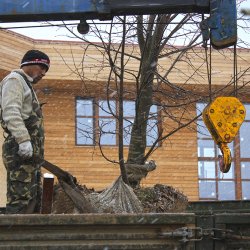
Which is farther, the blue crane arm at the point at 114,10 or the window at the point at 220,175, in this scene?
the window at the point at 220,175

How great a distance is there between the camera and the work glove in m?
4.81

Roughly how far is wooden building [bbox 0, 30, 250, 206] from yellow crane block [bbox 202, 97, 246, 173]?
1384 cm

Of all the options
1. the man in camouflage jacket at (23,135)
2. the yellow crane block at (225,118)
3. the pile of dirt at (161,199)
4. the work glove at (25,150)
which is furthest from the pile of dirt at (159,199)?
the yellow crane block at (225,118)

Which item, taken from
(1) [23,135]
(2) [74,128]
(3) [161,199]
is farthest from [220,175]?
(1) [23,135]

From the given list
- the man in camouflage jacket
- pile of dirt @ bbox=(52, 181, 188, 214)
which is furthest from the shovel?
pile of dirt @ bbox=(52, 181, 188, 214)

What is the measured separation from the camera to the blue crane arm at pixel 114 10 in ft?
16.7

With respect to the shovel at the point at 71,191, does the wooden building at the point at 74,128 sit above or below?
above

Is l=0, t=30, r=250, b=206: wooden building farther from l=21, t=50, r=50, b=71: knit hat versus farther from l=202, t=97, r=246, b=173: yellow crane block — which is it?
l=202, t=97, r=246, b=173: yellow crane block

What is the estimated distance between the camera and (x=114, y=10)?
5137 millimetres

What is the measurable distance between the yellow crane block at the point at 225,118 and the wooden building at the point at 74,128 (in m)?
13.8

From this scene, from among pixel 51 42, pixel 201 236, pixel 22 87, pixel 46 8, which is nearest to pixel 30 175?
pixel 22 87

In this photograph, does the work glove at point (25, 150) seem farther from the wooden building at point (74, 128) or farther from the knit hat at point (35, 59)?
the wooden building at point (74, 128)

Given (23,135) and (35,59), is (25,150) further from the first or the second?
(35,59)

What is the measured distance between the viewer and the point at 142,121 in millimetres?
9594
